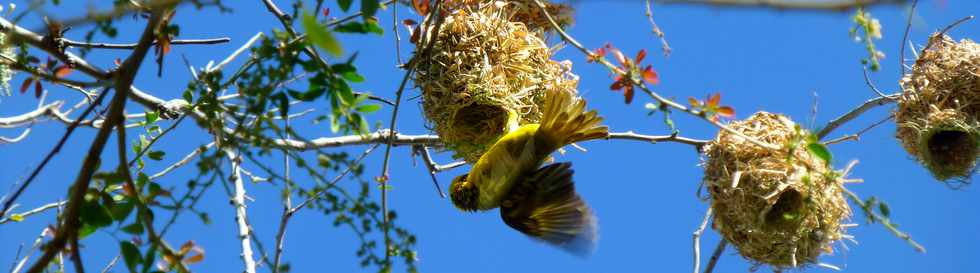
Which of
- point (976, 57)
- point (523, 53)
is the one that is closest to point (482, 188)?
point (523, 53)

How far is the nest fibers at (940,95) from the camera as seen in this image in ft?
11.0

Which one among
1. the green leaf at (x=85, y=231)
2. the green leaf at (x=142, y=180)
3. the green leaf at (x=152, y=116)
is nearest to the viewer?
the green leaf at (x=85, y=231)

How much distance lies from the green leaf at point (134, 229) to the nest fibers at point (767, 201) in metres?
1.66

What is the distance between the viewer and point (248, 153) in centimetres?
157

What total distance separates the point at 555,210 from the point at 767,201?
61cm

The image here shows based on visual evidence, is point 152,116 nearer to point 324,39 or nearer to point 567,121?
point 567,121

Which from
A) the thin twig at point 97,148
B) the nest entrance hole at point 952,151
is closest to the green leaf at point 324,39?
the thin twig at point 97,148

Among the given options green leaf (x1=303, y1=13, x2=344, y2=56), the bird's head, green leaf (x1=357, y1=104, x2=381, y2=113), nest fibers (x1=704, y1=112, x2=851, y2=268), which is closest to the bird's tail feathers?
the bird's head

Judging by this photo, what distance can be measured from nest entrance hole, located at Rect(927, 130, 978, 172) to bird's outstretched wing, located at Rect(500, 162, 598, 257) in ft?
5.81

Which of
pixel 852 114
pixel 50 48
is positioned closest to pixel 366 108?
pixel 50 48

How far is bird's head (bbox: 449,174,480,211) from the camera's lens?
2.69 meters

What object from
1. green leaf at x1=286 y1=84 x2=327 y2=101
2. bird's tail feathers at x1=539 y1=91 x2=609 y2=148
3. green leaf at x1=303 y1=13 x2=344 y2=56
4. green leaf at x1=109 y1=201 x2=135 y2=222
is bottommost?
green leaf at x1=303 y1=13 x2=344 y2=56

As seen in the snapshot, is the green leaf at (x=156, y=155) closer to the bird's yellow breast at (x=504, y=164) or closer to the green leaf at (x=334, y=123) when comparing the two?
the green leaf at (x=334, y=123)

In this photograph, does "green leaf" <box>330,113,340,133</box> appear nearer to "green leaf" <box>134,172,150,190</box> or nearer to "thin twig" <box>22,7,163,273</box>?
"thin twig" <box>22,7,163,273</box>
